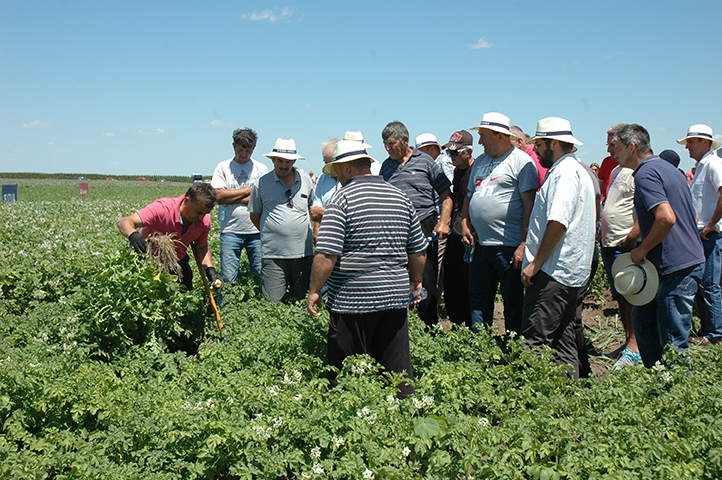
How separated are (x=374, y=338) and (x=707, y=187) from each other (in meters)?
4.73

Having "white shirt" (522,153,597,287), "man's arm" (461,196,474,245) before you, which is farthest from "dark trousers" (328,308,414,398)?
"man's arm" (461,196,474,245)

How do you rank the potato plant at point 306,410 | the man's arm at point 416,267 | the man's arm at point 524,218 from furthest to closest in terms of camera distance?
1. the man's arm at point 524,218
2. the man's arm at point 416,267
3. the potato plant at point 306,410

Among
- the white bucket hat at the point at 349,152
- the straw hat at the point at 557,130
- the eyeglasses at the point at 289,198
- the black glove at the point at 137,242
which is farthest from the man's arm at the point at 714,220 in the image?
the black glove at the point at 137,242

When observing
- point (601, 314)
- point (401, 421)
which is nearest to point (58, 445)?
point (401, 421)

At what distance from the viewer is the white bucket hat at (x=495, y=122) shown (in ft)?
16.4

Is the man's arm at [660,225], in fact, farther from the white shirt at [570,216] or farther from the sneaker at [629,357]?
the sneaker at [629,357]

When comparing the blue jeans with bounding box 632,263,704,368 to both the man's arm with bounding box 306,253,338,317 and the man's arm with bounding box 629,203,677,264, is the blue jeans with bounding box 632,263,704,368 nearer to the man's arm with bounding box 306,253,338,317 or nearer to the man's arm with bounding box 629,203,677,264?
the man's arm with bounding box 629,203,677,264

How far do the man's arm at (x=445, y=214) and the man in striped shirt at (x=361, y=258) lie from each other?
6.42 feet

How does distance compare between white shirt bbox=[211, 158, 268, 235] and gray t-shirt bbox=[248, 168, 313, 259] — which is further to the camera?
white shirt bbox=[211, 158, 268, 235]

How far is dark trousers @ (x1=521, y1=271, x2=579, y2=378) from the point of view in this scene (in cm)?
423

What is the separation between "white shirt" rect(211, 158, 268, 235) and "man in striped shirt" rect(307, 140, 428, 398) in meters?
2.88

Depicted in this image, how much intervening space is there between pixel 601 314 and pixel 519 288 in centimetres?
322

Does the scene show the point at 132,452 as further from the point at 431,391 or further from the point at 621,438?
the point at 621,438

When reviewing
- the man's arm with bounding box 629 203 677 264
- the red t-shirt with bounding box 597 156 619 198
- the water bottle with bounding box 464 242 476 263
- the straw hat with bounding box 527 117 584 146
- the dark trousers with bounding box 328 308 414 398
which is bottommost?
the dark trousers with bounding box 328 308 414 398
